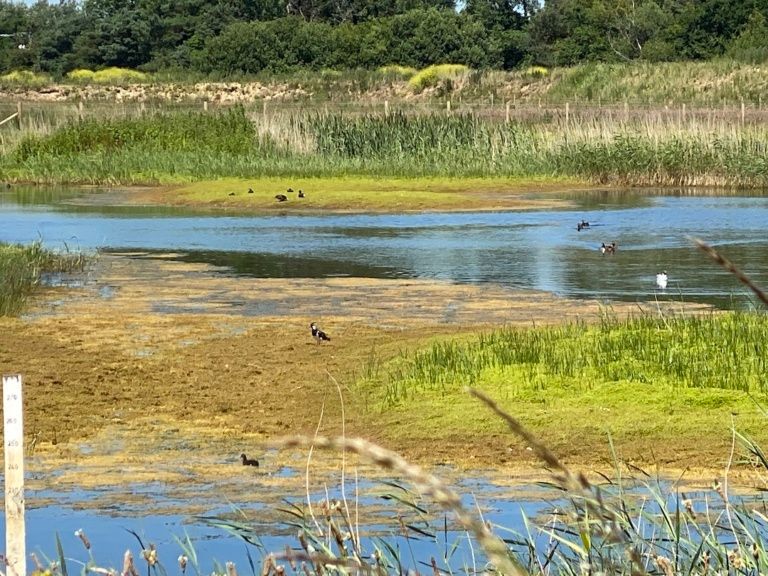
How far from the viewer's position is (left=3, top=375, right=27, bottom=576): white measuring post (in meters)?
5.58

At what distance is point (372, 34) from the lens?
7975cm

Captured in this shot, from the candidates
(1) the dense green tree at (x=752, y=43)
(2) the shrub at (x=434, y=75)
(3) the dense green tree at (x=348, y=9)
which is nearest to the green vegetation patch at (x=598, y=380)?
(1) the dense green tree at (x=752, y=43)

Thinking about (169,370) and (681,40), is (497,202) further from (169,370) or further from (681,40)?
(681,40)

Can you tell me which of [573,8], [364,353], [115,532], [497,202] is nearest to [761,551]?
[115,532]

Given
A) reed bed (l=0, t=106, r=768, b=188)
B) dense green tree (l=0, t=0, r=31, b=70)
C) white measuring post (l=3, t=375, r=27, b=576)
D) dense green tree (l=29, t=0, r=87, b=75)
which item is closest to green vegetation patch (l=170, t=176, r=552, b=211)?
reed bed (l=0, t=106, r=768, b=188)

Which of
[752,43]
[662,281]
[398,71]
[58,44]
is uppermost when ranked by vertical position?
[58,44]

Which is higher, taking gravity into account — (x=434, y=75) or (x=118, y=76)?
(x=118, y=76)

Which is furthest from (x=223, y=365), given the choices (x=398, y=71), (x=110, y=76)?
(x=110, y=76)

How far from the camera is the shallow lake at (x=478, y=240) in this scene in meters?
19.2

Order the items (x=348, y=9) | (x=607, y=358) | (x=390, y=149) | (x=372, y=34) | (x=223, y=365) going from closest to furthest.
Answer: (x=607, y=358), (x=223, y=365), (x=390, y=149), (x=372, y=34), (x=348, y=9)

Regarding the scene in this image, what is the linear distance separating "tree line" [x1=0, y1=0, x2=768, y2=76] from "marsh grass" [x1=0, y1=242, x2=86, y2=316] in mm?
45813

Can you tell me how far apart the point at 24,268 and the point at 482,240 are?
8200 millimetres

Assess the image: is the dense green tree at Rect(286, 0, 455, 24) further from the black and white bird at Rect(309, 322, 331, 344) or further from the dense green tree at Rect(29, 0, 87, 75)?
the black and white bird at Rect(309, 322, 331, 344)

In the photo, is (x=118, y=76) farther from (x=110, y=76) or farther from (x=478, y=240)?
(x=478, y=240)
